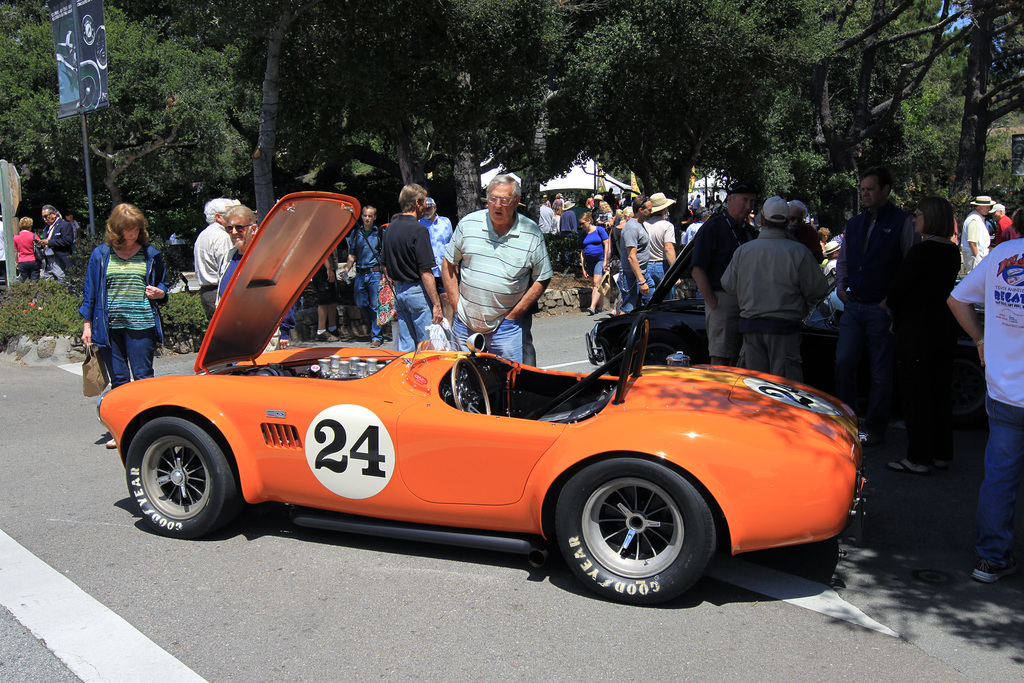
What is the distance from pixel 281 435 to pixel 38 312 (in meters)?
7.94

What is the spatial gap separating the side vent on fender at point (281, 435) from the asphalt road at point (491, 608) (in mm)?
582

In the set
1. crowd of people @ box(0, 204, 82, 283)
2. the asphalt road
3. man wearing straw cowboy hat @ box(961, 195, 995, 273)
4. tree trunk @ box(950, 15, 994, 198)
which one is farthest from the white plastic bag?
tree trunk @ box(950, 15, 994, 198)

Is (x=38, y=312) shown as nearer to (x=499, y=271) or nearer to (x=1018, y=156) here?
(x=499, y=271)

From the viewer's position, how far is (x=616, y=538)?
3660mm

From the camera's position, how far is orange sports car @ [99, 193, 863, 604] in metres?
3.44

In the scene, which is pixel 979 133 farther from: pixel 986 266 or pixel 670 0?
pixel 986 266

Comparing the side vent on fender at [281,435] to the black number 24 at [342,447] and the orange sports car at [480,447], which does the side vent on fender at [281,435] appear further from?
the black number 24 at [342,447]

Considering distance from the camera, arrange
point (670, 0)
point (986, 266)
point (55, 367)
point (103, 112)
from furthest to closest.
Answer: point (103, 112) → point (670, 0) → point (55, 367) → point (986, 266)

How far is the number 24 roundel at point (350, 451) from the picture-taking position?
3953 mm

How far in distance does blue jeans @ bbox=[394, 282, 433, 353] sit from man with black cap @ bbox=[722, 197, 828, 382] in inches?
113

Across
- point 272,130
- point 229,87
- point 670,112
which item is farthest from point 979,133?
point 229,87

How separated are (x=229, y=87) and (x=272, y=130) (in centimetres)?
1174

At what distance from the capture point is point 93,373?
619cm

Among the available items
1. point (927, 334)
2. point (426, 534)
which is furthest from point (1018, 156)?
point (426, 534)
